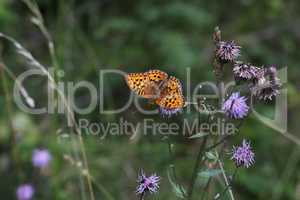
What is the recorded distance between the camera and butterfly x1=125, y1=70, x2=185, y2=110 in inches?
65.4

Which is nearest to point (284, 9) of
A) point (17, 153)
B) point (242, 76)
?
point (17, 153)

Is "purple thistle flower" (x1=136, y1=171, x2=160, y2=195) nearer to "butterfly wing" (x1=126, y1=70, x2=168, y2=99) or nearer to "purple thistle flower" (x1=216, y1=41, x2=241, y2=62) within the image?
"butterfly wing" (x1=126, y1=70, x2=168, y2=99)

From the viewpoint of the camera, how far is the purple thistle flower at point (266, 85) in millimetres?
1599

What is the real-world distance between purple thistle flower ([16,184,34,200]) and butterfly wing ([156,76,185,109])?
157 centimetres

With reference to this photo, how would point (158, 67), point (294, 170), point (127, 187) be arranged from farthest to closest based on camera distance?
point (158, 67), point (294, 170), point (127, 187)

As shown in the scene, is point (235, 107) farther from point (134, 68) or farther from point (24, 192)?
point (134, 68)

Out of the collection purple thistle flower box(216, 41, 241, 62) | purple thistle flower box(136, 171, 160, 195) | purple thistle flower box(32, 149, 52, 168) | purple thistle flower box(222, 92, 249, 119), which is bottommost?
purple thistle flower box(32, 149, 52, 168)

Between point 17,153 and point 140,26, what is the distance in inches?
53.4

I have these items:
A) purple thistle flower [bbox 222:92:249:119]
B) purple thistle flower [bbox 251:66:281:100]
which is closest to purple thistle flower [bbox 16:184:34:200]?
purple thistle flower [bbox 222:92:249:119]

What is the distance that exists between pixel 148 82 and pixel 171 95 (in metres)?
0.08

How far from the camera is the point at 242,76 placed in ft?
5.28

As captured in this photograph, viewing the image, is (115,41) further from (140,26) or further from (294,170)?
(294,170)

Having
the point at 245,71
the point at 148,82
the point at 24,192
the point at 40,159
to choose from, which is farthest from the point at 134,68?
the point at 245,71

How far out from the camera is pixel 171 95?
65.7 inches
